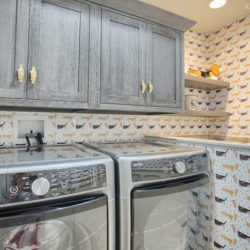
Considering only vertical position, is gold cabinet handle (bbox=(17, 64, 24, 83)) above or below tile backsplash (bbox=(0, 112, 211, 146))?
above

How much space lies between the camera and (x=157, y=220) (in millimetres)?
1083

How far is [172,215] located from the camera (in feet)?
3.78

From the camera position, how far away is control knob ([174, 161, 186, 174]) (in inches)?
44.2

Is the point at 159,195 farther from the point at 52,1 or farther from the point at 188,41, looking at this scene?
the point at 188,41

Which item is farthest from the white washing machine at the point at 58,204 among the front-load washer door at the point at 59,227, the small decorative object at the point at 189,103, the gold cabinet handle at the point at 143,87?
the small decorative object at the point at 189,103

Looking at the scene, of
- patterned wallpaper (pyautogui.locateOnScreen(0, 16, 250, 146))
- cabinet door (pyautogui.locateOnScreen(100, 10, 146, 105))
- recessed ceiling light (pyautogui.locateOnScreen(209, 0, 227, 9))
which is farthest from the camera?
recessed ceiling light (pyautogui.locateOnScreen(209, 0, 227, 9))

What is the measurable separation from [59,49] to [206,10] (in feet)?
5.86

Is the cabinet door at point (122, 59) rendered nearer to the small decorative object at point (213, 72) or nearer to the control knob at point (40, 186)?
the control knob at point (40, 186)

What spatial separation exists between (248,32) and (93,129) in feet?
6.85

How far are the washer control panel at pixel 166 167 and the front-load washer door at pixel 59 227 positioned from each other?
23 centimetres

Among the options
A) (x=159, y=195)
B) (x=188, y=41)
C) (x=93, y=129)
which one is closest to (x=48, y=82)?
(x=93, y=129)

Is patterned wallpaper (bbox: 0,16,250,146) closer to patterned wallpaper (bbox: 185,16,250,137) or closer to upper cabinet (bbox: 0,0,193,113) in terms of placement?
patterned wallpaper (bbox: 185,16,250,137)

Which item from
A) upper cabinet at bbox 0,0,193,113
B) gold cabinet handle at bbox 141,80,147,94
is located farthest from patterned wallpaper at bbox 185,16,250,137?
gold cabinet handle at bbox 141,80,147,94

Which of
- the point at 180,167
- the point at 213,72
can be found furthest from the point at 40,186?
the point at 213,72
